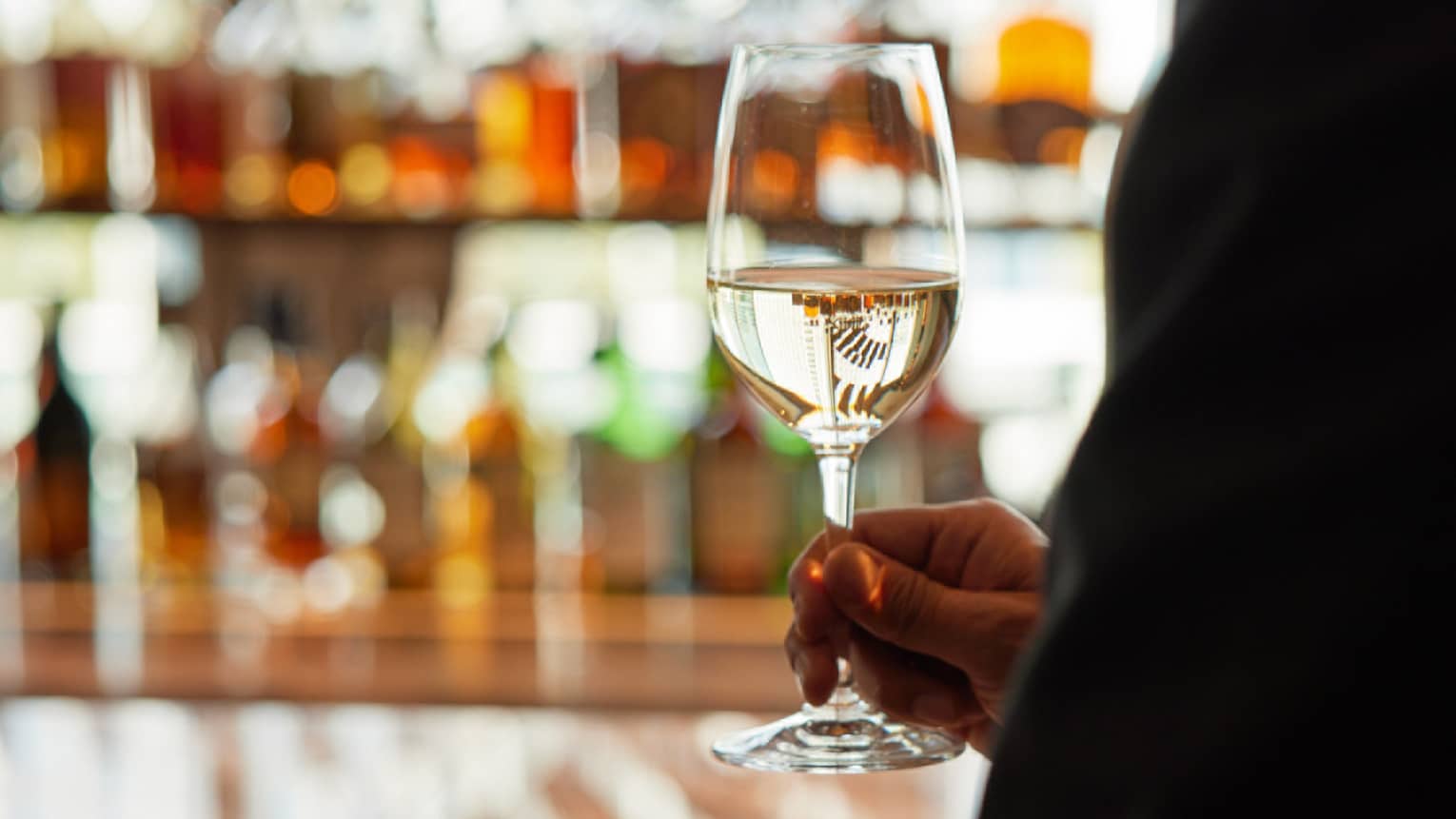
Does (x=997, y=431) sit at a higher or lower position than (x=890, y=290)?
lower

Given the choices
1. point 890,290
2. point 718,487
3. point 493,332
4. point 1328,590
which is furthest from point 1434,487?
point 493,332

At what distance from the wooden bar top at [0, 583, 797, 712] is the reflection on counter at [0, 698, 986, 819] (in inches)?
43.4

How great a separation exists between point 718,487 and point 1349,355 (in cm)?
197

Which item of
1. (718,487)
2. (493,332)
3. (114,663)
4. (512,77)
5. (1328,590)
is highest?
(512,77)

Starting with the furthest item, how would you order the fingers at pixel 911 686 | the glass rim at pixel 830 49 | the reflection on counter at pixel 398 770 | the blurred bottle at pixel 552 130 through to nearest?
the blurred bottle at pixel 552 130 → the reflection on counter at pixel 398 770 → the fingers at pixel 911 686 → the glass rim at pixel 830 49

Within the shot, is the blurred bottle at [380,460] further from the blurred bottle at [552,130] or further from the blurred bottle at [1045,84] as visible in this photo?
the blurred bottle at [1045,84]

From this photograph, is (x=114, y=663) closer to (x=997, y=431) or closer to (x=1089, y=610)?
(x=997, y=431)

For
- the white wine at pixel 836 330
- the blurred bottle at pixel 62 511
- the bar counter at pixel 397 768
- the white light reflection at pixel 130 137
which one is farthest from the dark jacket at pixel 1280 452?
the blurred bottle at pixel 62 511

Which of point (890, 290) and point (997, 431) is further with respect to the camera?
point (997, 431)

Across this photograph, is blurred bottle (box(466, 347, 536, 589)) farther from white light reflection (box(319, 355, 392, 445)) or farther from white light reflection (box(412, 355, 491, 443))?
white light reflection (box(319, 355, 392, 445))

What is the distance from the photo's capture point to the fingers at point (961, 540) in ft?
2.29

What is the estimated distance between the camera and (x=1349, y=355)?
230 millimetres

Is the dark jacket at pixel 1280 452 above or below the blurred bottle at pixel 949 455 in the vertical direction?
above

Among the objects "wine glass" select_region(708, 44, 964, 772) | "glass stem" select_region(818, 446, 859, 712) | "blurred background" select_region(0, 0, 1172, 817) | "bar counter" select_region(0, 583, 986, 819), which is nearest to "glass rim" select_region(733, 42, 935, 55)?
"wine glass" select_region(708, 44, 964, 772)
